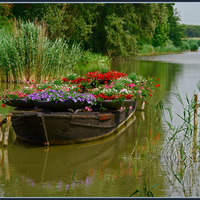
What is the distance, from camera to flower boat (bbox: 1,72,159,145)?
27.3ft

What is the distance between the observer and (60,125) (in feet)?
27.4

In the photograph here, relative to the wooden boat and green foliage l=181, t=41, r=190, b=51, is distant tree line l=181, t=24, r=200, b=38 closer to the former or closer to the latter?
green foliage l=181, t=41, r=190, b=51

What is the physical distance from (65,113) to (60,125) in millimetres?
495

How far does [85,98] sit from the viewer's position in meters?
9.18

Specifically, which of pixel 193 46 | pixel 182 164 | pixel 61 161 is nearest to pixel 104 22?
pixel 193 46

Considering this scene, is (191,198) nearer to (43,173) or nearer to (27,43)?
(43,173)

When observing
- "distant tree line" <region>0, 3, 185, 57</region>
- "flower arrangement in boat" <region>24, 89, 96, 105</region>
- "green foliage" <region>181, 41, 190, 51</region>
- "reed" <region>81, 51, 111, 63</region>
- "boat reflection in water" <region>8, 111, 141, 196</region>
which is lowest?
"boat reflection in water" <region>8, 111, 141, 196</region>

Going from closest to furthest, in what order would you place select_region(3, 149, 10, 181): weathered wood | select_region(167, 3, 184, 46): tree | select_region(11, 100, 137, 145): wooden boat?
select_region(3, 149, 10, 181): weathered wood, select_region(11, 100, 137, 145): wooden boat, select_region(167, 3, 184, 46): tree

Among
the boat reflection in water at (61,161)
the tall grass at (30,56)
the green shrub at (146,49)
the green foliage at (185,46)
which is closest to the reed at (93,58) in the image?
the green shrub at (146,49)

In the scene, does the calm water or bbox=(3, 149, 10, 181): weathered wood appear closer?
the calm water

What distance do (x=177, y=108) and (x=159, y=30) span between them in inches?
1806

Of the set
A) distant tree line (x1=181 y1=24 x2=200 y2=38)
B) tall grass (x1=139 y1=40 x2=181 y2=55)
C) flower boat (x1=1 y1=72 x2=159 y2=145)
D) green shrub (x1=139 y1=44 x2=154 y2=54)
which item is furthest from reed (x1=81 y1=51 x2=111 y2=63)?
distant tree line (x1=181 y1=24 x2=200 y2=38)

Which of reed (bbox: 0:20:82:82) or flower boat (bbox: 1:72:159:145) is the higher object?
reed (bbox: 0:20:82:82)

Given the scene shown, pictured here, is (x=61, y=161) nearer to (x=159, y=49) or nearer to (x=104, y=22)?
(x=104, y=22)
